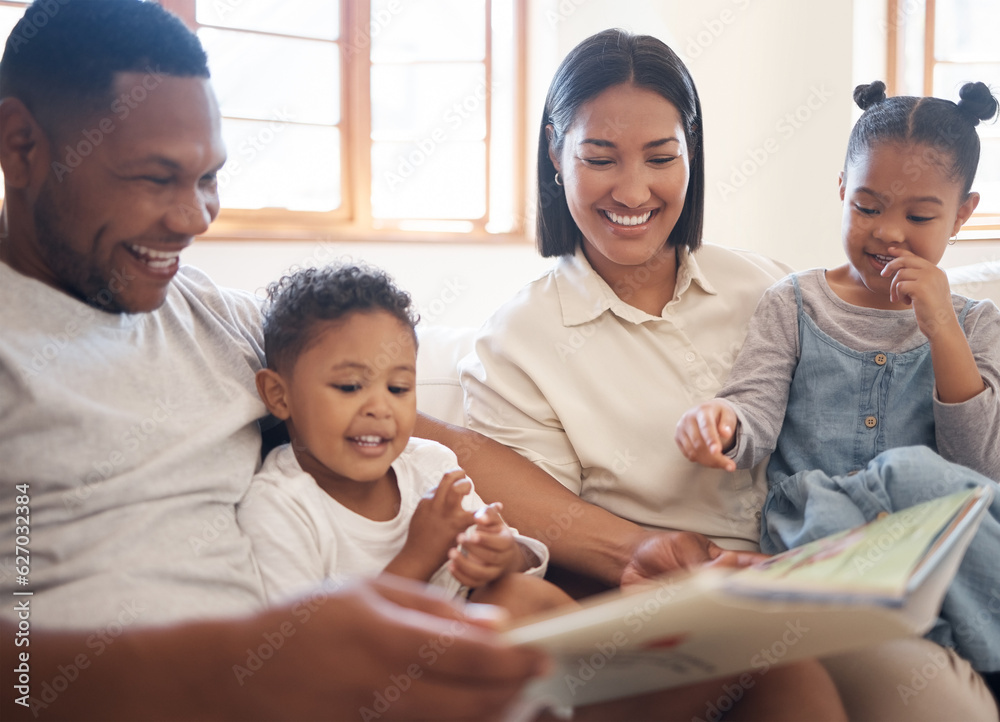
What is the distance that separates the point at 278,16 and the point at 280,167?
71cm

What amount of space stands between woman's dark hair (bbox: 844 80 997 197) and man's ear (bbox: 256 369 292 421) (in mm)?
1053

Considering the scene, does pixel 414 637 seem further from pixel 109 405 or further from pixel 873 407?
pixel 873 407

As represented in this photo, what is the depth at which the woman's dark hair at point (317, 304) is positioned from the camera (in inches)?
50.1

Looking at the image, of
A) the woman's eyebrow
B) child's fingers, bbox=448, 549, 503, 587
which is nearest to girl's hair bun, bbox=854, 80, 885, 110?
the woman's eyebrow

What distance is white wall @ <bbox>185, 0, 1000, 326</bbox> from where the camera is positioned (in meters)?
3.59

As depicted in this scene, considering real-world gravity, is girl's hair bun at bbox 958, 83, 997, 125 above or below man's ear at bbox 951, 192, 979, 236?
above

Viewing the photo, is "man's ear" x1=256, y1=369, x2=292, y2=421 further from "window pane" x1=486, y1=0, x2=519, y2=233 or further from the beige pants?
"window pane" x1=486, y1=0, x2=519, y2=233

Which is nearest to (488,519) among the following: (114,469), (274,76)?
(114,469)

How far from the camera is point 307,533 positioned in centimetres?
117

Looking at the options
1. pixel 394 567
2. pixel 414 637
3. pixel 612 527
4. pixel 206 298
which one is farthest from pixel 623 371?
pixel 414 637

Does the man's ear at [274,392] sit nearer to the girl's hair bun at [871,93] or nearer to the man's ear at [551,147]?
the man's ear at [551,147]

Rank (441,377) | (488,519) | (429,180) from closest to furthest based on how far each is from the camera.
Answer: (488,519), (441,377), (429,180)

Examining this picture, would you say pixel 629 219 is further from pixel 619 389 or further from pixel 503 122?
pixel 503 122

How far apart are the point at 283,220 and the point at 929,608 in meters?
3.73
